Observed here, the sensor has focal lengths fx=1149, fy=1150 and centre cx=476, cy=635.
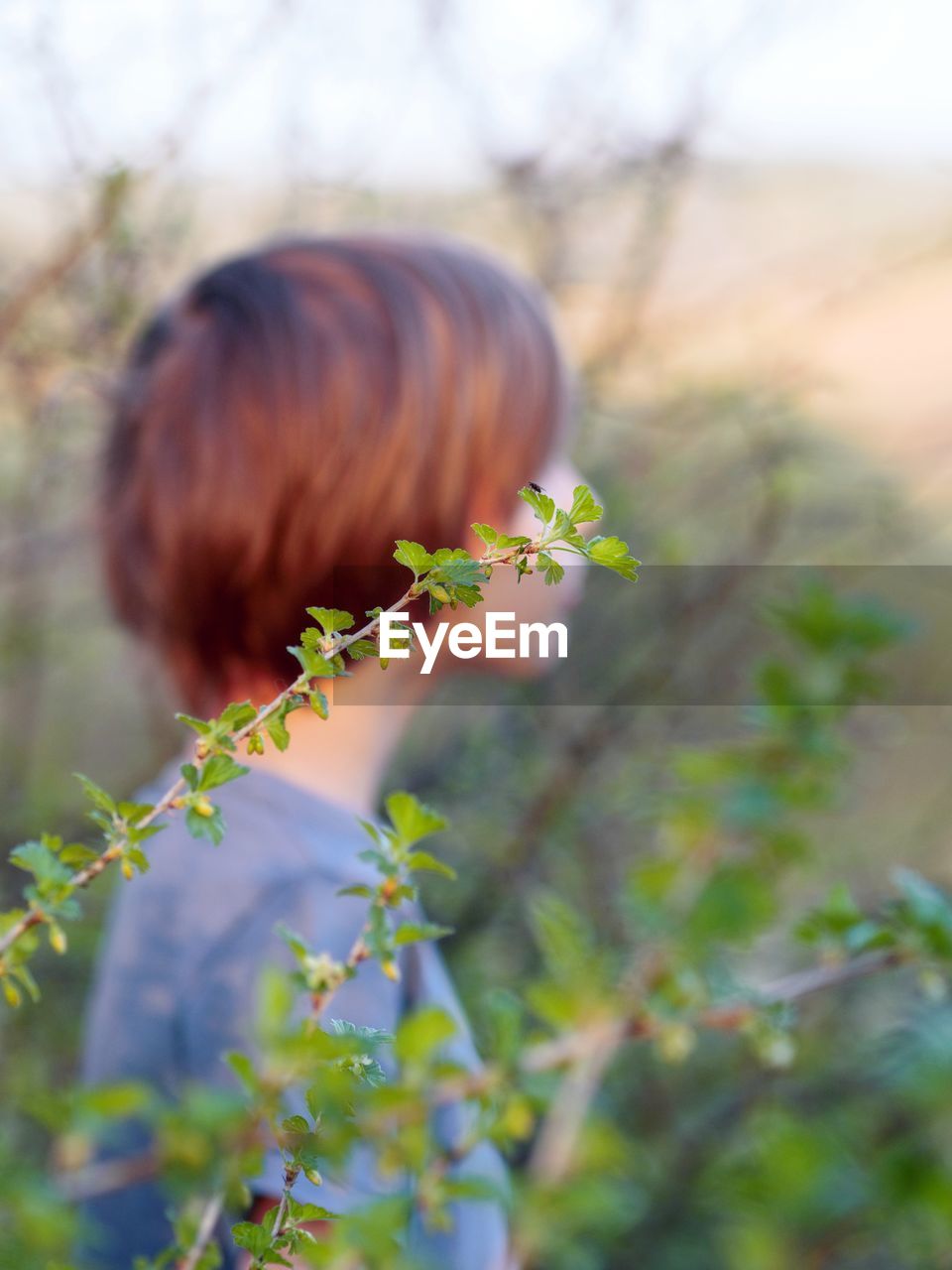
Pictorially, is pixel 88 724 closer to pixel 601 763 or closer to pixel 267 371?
pixel 601 763

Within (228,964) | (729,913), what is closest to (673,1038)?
(729,913)

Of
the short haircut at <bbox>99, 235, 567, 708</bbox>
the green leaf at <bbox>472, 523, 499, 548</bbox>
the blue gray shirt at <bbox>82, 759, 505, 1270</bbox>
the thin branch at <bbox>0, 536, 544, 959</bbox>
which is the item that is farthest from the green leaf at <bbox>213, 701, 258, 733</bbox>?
the short haircut at <bbox>99, 235, 567, 708</bbox>

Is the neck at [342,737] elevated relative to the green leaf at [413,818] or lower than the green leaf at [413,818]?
elevated

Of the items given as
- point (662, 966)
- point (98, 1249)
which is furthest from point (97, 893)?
point (662, 966)

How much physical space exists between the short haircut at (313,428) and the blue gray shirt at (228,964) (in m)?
0.15

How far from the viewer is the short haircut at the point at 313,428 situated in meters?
0.90

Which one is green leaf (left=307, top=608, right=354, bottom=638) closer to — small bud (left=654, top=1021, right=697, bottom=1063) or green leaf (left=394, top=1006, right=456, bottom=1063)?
green leaf (left=394, top=1006, right=456, bottom=1063)

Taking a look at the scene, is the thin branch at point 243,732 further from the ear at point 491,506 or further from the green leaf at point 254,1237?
the ear at point 491,506

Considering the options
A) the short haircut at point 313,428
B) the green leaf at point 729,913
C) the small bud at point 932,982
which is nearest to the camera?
the small bud at point 932,982

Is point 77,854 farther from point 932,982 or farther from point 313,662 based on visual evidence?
point 932,982

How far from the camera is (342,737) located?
38.9 inches

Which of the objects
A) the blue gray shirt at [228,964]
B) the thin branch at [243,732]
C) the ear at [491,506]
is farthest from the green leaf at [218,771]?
the ear at [491,506]

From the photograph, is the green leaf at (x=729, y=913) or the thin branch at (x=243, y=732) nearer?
the thin branch at (x=243, y=732)

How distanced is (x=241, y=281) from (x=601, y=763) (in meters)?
1.21
